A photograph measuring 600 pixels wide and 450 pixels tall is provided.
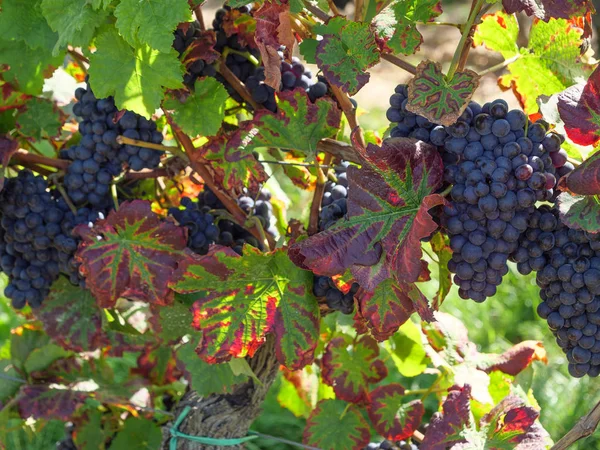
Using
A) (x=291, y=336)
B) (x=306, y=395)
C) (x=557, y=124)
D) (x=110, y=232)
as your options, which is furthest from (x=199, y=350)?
(x=306, y=395)

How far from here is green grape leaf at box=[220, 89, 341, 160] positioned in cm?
125

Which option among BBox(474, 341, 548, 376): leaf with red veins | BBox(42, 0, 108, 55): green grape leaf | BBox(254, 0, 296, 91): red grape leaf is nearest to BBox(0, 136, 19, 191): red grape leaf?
BBox(42, 0, 108, 55): green grape leaf

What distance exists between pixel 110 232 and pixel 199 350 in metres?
0.28

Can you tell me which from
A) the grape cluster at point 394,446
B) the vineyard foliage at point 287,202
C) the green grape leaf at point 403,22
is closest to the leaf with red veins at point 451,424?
the vineyard foliage at point 287,202

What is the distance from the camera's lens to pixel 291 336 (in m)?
1.24

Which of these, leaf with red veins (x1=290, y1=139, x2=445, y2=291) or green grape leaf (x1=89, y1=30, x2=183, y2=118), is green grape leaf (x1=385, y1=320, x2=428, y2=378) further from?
green grape leaf (x1=89, y1=30, x2=183, y2=118)

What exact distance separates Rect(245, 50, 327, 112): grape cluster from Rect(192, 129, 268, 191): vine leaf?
0.10m

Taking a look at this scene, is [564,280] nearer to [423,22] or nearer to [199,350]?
[423,22]

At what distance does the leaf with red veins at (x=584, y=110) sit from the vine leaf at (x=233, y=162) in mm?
505

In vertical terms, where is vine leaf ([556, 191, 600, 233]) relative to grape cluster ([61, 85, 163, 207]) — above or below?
below

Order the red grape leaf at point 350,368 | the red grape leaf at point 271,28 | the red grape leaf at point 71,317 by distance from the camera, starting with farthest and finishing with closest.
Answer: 1. the red grape leaf at point 350,368
2. the red grape leaf at point 71,317
3. the red grape leaf at point 271,28

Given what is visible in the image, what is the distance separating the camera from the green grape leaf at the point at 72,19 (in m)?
1.14

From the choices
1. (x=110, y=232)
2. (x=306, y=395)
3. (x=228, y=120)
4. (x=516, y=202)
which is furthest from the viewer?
(x=306, y=395)

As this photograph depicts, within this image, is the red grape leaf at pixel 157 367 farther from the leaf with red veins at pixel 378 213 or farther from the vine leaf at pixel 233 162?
the leaf with red veins at pixel 378 213
